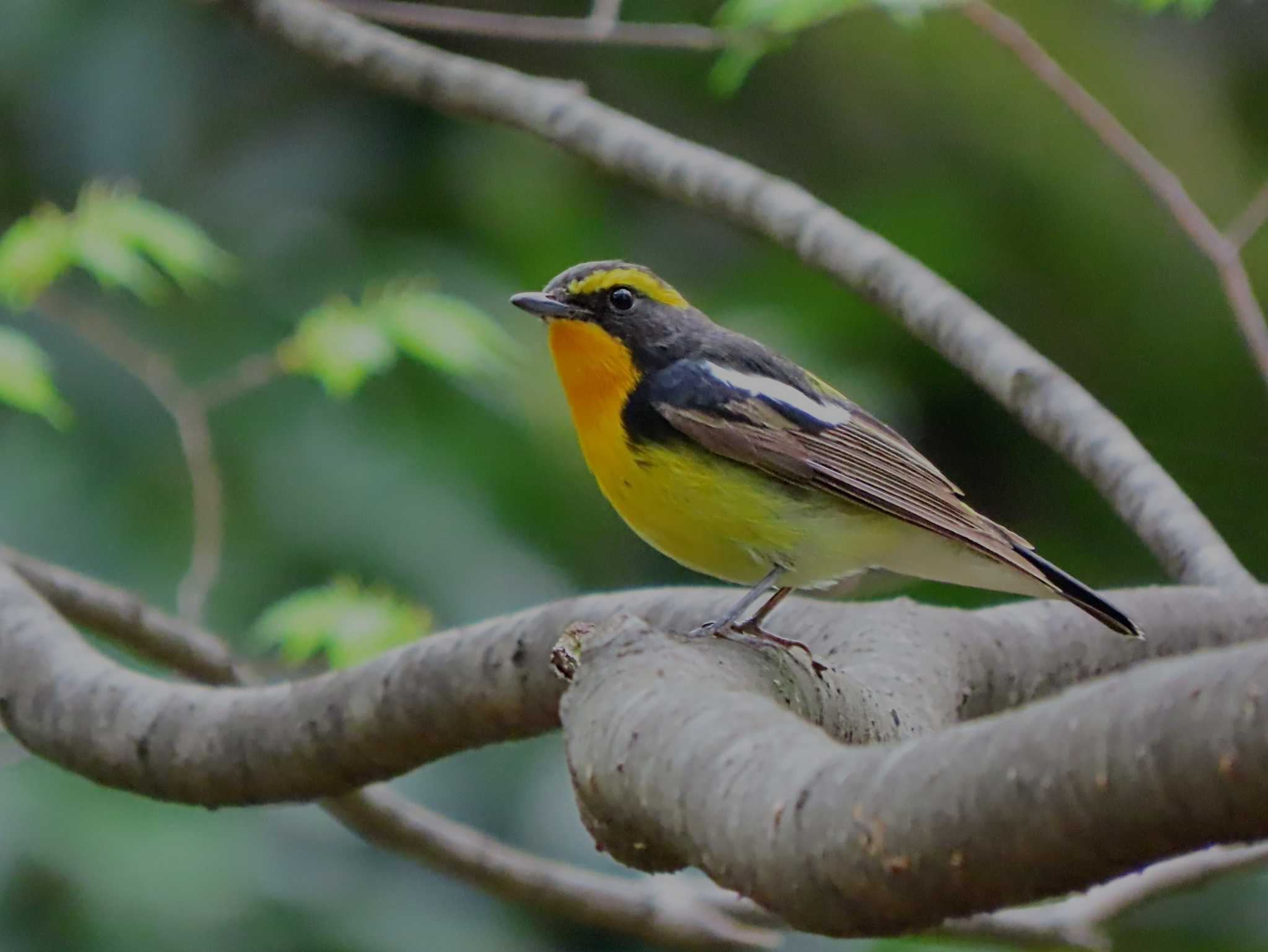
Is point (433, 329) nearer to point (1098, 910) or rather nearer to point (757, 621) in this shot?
point (757, 621)

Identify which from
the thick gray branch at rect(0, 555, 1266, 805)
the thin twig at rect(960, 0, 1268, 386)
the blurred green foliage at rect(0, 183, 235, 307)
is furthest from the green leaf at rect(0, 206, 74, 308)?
the thin twig at rect(960, 0, 1268, 386)

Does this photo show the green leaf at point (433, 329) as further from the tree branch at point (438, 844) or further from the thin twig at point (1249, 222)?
the thin twig at point (1249, 222)

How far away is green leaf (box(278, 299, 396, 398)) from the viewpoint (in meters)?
3.74

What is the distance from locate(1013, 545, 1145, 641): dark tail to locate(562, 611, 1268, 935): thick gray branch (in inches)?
41.6

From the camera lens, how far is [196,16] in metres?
6.75

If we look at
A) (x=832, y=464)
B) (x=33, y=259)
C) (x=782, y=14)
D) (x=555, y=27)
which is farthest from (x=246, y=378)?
(x=832, y=464)

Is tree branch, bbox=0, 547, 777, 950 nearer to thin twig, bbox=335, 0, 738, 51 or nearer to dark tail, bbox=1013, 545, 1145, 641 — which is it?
dark tail, bbox=1013, 545, 1145, 641

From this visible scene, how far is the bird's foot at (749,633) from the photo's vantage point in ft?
7.66

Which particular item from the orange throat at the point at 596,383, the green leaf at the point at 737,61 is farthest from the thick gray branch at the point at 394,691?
the green leaf at the point at 737,61

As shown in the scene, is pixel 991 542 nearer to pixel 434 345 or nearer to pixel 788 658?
pixel 788 658

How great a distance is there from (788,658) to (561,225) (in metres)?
4.49

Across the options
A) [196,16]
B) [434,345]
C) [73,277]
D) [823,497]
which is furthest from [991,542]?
[196,16]

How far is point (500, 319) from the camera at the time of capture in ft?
19.7

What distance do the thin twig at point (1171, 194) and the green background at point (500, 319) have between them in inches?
84.0
